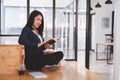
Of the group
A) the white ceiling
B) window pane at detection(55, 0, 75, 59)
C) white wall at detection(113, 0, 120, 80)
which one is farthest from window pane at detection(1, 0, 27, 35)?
white wall at detection(113, 0, 120, 80)

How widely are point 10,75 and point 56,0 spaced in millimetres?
5336

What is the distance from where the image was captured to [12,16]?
23.6 feet

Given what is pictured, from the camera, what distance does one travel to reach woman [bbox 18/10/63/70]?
8.22 ft

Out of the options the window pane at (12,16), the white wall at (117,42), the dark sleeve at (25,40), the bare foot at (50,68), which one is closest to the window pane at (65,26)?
the window pane at (12,16)

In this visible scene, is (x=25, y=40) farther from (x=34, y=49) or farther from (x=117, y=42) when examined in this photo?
(x=117, y=42)

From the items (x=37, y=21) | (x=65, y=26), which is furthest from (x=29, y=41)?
(x=65, y=26)

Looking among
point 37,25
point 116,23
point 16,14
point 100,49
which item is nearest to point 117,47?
point 116,23

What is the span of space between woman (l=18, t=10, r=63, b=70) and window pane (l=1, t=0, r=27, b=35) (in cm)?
446

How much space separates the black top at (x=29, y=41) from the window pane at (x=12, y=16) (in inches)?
176

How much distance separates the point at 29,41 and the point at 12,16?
4.88m

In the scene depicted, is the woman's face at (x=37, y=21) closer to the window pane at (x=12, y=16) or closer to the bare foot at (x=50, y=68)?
the bare foot at (x=50, y=68)

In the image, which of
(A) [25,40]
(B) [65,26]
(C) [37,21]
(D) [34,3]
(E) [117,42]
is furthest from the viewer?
(B) [65,26]

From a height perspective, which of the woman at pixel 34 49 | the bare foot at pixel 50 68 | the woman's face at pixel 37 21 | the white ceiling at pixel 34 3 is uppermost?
the white ceiling at pixel 34 3

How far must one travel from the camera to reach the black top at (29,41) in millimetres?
2482
